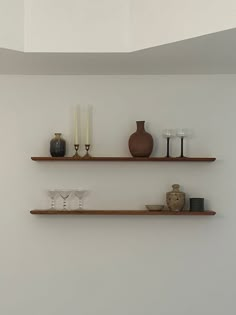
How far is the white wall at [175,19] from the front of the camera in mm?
2682

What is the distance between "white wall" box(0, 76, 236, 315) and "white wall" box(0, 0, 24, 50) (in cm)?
71

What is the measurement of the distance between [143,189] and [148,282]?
686 mm

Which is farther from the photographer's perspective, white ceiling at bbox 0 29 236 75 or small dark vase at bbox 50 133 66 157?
small dark vase at bbox 50 133 66 157

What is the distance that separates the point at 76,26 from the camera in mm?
3182

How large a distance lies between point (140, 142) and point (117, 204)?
50 centimetres

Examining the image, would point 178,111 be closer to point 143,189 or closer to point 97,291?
point 143,189

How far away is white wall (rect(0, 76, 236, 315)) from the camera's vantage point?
3736 millimetres

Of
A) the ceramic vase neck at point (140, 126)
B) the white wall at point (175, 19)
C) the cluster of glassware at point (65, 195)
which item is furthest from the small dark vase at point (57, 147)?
the white wall at point (175, 19)

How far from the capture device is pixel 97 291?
374cm

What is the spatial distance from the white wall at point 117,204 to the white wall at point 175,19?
76 cm

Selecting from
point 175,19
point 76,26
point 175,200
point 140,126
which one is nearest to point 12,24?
point 76,26

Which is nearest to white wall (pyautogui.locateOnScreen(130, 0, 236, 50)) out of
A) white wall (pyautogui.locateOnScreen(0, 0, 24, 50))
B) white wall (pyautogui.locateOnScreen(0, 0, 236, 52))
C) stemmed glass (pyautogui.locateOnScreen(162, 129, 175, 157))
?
white wall (pyautogui.locateOnScreen(0, 0, 236, 52))

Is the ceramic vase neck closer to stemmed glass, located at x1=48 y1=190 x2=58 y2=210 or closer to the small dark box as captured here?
the small dark box

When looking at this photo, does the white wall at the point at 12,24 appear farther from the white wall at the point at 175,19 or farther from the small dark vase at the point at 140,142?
the small dark vase at the point at 140,142
